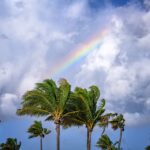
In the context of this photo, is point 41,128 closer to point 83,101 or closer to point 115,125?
point 115,125

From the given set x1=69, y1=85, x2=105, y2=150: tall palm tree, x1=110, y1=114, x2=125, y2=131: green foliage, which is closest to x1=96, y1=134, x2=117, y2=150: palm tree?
x1=110, y1=114, x2=125, y2=131: green foliage

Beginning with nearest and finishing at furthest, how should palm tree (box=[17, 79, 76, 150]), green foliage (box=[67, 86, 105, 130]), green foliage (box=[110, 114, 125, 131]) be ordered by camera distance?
1. palm tree (box=[17, 79, 76, 150])
2. green foliage (box=[67, 86, 105, 130])
3. green foliage (box=[110, 114, 125, 131])

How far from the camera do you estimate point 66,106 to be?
179ft

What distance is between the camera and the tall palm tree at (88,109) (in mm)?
56219

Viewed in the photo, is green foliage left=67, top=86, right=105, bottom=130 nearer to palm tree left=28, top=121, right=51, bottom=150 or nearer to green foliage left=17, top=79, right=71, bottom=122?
green foliage left=17, top=79, right=71, bottom=122

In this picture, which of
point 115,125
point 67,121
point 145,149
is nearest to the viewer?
point 67,121

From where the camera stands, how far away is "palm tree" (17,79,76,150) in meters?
53.2

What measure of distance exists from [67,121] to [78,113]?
2443 mm

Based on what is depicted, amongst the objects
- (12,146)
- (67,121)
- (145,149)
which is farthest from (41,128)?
(67,121)

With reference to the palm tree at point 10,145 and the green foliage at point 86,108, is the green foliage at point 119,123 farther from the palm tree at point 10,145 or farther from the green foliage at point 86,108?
the green foliage at point 86,108

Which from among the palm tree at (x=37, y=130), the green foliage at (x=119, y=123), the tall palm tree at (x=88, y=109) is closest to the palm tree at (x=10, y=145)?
the palm tree at (x=37, y=130)

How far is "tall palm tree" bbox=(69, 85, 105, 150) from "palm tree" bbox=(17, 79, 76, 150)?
2664 mm

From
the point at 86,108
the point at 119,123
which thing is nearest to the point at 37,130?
the point at 119,123

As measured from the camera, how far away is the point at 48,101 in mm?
53094
